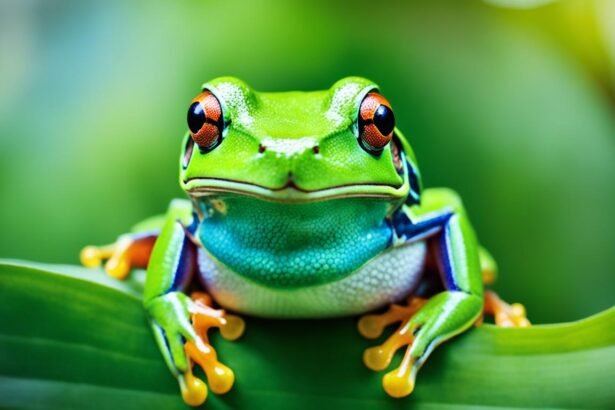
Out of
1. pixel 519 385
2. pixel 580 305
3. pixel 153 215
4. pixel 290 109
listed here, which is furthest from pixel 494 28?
pixel 519 385

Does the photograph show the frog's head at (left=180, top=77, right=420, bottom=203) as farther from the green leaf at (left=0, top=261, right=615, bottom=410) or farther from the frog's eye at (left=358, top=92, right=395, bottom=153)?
the green leaf at (left=0, top=261, right=615, bottom=410)

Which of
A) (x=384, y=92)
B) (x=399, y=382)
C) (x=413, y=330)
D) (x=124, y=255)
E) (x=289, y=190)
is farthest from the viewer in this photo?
(x=384, y=92)

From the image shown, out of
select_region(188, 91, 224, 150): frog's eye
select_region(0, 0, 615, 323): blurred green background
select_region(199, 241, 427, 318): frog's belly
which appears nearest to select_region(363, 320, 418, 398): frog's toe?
select_region(199, 241, 427, 318): frog's belly

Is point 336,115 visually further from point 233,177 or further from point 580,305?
point 580,305

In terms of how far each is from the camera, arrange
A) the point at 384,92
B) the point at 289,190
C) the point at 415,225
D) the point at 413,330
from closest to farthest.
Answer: the point at 289,190 < the point at 413,330 < the point at 415,225 < the point at 384,92

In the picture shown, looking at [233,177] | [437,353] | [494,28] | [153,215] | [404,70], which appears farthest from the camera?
[494,28]

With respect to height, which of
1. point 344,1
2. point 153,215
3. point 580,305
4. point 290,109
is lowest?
point 580,305

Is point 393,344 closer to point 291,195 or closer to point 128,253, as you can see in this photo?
point 291,195

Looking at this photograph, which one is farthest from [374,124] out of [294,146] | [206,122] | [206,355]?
[206,355]

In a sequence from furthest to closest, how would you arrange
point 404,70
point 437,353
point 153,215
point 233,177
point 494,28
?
point 494,28, point 404,70, point 153,215, point 437,353, point 233,177
